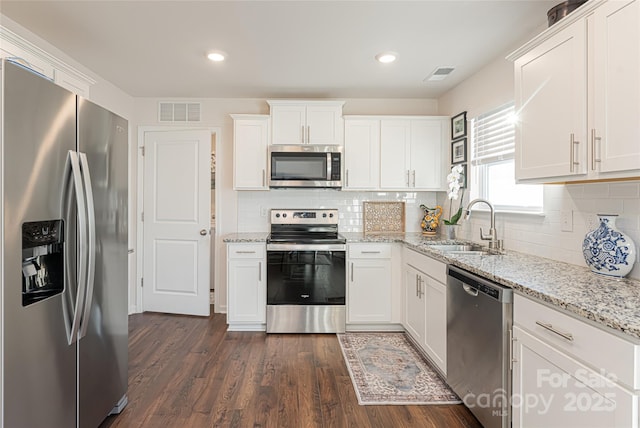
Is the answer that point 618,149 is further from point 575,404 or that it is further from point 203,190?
point 203,190

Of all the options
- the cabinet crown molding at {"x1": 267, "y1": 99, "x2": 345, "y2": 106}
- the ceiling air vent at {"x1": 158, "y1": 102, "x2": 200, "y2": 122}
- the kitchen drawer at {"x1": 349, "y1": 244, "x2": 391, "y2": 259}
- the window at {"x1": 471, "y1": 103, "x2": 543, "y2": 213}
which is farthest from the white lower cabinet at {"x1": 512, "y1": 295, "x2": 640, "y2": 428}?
the ceiling air vent at {"x1": 158, "y1": 102, "x2": 200, "y2": 122}

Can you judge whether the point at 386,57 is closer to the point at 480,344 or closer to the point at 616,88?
the point at 616,88

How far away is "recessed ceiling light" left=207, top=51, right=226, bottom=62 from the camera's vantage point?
2.68 meters

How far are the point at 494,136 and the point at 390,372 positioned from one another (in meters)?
2.12

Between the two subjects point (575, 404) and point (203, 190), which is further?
point (203, 190)

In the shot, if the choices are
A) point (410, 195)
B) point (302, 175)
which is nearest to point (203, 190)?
point (302, 175)

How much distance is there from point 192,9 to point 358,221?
8.61 feet

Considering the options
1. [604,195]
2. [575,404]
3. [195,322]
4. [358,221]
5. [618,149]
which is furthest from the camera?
[358,221]

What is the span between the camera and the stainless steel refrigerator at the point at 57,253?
123 cm

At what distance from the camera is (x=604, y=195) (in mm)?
1827

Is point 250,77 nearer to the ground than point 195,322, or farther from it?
farther from it

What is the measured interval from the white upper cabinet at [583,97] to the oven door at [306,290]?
6.19 ft

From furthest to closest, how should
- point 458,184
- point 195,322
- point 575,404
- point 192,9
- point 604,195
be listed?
point 195,322
point 458,184
point 192,9
point 604,195
point 575,404

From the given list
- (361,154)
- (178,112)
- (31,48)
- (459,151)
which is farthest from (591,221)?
(178,112)
